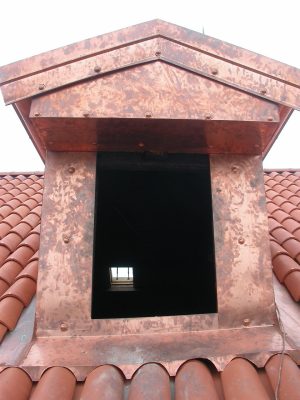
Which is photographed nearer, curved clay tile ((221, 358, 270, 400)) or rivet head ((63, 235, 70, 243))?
curved clay tile ((221, 358, 270, 400))

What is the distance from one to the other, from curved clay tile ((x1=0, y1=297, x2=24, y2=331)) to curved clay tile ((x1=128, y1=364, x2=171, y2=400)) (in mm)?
744

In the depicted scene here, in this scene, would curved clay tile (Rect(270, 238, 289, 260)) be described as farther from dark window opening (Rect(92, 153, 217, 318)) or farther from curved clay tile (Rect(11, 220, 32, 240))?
curved clay tile (Rect(11, 220, 32, 240))

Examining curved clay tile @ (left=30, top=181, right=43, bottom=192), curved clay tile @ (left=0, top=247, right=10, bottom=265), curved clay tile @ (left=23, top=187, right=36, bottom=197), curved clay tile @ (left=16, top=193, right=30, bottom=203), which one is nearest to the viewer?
curved clay tile @ (left=0, top=247, right=10, bottom=265)

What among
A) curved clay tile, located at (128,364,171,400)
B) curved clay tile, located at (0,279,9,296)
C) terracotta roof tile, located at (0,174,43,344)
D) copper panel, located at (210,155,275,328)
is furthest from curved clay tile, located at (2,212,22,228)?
curved clay tile, located at (128,364,171,400)

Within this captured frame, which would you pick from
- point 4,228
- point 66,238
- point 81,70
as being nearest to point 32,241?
point 4,228

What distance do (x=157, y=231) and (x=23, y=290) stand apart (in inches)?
72.3

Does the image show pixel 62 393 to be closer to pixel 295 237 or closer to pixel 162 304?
pixel 295 237

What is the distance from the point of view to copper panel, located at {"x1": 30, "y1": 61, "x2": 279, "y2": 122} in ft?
6.26

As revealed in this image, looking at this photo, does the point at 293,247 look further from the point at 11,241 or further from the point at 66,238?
the point at 11,241

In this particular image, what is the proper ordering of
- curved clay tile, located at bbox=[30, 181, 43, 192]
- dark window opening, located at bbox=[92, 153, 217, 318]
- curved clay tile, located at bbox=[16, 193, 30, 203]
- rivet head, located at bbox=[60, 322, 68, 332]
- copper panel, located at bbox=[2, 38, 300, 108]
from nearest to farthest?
rivet head, located at bbox=[60, 322, 68, 332], copper panel, located at bbox=[2, 38, 300, 108], dark window opening, located at bbox=[92, 153, 217, 318], curved clay tile, located at bbox=[16, 193, 30, 203], curved clay tile, located at bbox=[30, 181, 43, 192]

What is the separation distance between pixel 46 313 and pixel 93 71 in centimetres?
116

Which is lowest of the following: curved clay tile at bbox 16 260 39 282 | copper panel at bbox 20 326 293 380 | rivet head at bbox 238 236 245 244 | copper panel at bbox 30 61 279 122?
copper panel at bbox 20 326 293 380

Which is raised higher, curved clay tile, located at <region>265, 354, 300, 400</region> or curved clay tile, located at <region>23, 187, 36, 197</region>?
curved clay tile, located at <region>23, 187, 36, 197</region>

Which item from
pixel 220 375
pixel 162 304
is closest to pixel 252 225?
pixel 220 375
